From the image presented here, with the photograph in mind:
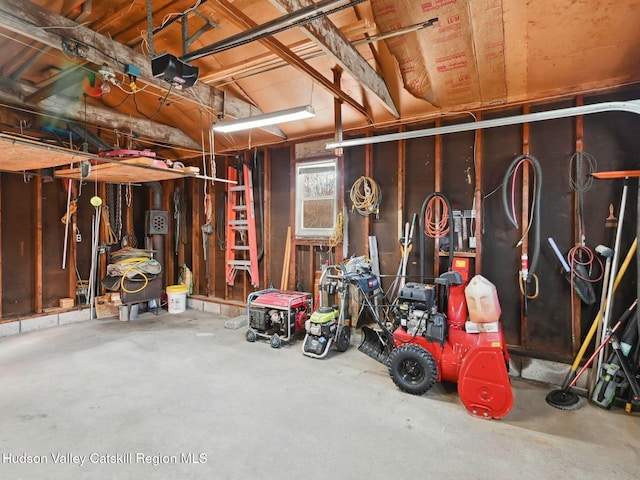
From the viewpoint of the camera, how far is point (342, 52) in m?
2.71

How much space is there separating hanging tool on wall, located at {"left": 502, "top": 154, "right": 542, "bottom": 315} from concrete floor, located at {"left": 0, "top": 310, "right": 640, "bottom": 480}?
97cm

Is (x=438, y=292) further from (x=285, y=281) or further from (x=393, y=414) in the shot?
(x=285, y=281)

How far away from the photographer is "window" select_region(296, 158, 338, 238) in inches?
179

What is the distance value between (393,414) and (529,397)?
133 cm

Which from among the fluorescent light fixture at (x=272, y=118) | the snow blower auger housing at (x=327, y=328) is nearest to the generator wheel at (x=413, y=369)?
the snow blower auger housing at (x=327, y=328)

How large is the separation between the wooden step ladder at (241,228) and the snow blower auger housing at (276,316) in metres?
1.01

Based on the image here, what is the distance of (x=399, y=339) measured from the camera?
10.0 ft

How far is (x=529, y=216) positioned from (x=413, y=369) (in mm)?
1974

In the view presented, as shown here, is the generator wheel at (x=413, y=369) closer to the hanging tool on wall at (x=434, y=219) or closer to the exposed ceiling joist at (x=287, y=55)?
the hanging tool on wall at (x=434, y=219)

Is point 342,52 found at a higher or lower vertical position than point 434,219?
higher

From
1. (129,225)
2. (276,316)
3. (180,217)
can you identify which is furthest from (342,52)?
(129,225)

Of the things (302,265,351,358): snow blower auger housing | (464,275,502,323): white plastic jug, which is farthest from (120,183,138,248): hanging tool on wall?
(464,275,502,323): white plastic jug

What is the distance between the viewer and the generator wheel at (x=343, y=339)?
12.5 feet

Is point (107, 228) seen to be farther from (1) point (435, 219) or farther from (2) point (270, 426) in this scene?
(1) point (435, 219)
